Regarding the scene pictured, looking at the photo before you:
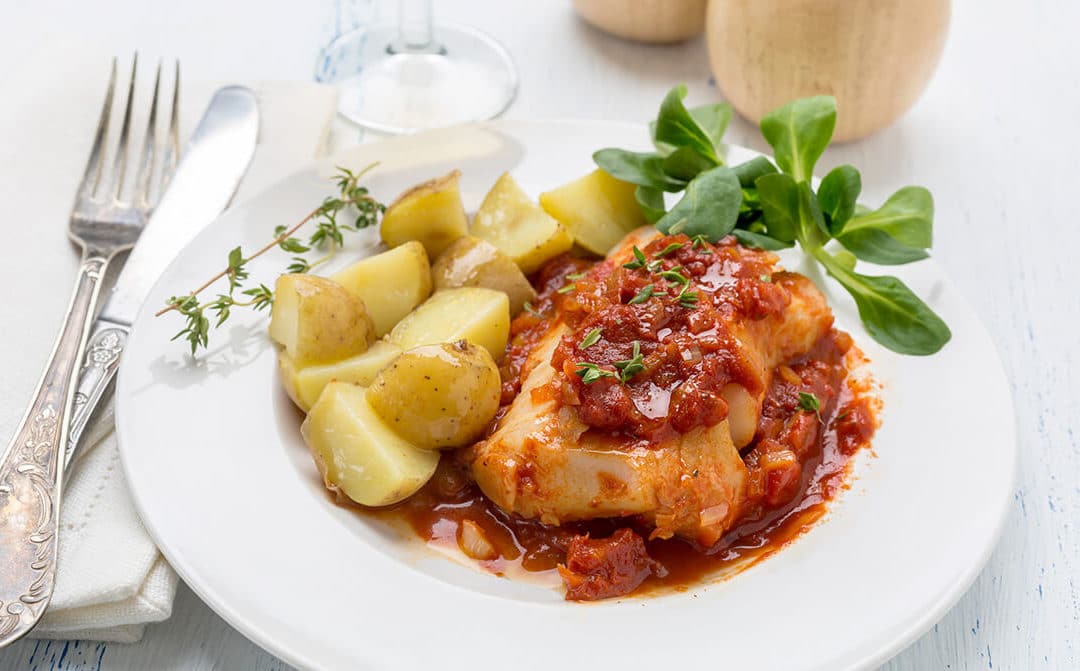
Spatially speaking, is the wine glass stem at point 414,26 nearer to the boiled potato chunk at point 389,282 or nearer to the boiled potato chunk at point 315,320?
the boiled potato chunk at point 389,282

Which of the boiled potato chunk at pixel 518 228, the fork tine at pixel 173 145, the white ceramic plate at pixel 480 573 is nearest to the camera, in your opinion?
the white ceramic plate at pixel 480 573

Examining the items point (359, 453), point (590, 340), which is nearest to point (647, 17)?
point (590, 340)

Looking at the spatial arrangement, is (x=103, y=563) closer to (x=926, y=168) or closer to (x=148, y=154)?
(x=148, y=154)

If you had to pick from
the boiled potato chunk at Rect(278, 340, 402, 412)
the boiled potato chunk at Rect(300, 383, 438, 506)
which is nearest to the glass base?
the boiled potato chunk at Rect(278, 340, 402, 412)

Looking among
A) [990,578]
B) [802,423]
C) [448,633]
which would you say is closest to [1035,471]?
[990,578]

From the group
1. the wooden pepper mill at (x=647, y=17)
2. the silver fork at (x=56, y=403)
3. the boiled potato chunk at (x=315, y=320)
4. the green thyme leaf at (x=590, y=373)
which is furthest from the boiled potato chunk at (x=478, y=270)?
the wooden pepper mill at (x=647, y=17)

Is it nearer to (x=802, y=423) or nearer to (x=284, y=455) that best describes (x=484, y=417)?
(x=284, y=455)
